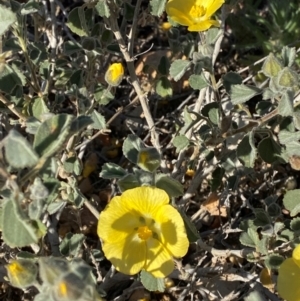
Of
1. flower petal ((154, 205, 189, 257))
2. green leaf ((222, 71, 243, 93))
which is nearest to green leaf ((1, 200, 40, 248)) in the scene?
flower petal ((154, 205, 189, 257))

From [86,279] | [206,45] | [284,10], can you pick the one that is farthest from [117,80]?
[284,10]

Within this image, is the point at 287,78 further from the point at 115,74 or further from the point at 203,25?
the point at 115,74

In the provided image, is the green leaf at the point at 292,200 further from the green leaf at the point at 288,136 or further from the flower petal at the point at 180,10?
the flower petal at the point at 180,10

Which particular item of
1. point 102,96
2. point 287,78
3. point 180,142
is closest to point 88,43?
point 102,96

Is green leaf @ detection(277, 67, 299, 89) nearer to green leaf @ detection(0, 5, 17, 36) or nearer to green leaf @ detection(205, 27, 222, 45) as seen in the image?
green leaf @ detection(205, 27, 222, 45)

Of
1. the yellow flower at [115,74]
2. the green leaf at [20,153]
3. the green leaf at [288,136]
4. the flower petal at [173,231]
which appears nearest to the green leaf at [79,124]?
the green leaf at [20,153]

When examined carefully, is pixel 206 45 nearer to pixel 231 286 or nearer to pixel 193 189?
pixel 193 189
